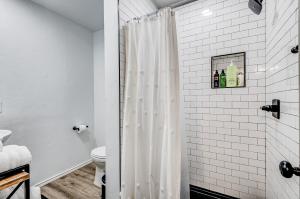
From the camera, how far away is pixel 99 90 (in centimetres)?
284

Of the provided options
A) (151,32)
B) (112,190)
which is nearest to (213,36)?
(151,32)

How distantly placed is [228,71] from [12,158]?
2019 millimetres

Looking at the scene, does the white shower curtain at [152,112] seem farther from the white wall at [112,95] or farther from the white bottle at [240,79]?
the white bottle at [240,79]

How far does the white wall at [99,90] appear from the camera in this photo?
2.79 metres

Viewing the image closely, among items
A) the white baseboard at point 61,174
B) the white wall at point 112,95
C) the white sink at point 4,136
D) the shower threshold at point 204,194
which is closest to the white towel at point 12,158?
the white sink at point 4,136

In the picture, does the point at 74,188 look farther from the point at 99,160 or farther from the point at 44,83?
the point at 44,83

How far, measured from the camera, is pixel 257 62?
5.15 ft

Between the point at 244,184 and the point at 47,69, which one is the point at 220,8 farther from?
the point at 47,69

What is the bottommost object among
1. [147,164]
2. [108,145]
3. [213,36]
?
[147,164]

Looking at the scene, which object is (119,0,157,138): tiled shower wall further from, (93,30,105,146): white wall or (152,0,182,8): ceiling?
(93,30,105,146): white wall

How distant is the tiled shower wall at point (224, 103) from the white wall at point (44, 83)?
5.81 ft

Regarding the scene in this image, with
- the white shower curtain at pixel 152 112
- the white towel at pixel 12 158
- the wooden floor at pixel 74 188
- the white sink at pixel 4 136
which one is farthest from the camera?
the wooden floor at pixel 74 188

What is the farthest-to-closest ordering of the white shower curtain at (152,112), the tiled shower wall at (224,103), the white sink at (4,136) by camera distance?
the tiled shower wall at (224,103)
the white sink at (4,136)
the white shower curtain at (152,112)

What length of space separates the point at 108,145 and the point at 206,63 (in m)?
1.44
